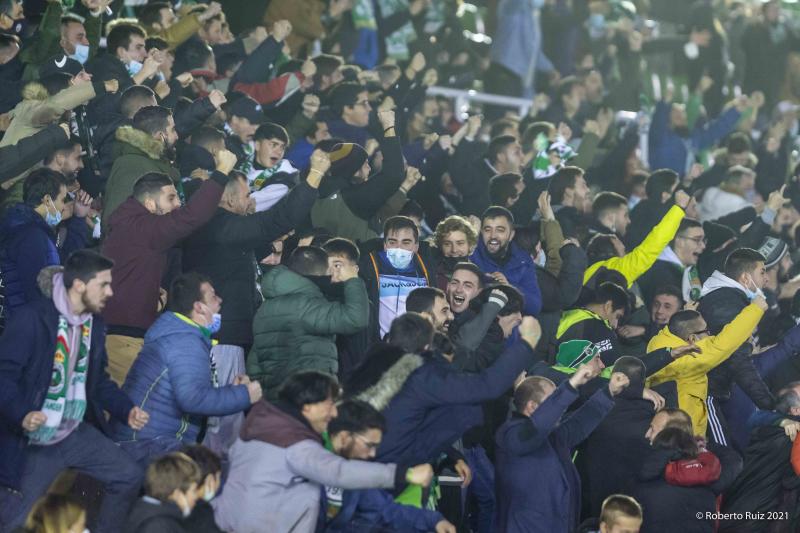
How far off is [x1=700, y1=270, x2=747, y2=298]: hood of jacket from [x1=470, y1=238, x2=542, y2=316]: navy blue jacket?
4.37 ft

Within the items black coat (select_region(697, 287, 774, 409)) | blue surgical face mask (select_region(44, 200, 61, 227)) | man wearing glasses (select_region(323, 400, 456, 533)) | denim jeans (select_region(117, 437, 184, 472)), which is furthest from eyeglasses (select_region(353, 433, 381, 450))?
black coat (select_region(697, 287, 774, 409))

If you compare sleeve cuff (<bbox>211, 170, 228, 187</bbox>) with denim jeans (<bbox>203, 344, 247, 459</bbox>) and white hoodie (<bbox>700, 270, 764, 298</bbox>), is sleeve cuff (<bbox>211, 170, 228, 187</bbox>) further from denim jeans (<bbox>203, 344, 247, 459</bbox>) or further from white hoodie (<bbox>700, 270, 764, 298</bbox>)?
white hoodie (<bbox>700, 270, 764, 298</bbox>)

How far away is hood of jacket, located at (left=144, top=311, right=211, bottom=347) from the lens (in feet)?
28.0

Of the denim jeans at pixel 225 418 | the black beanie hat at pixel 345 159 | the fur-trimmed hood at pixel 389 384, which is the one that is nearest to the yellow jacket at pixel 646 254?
the black beanie hat at pixel 345 159

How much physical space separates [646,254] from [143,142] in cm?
418

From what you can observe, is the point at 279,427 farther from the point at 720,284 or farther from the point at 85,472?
the point at 720,284

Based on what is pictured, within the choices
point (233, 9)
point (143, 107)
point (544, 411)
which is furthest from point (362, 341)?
point (233, 9)

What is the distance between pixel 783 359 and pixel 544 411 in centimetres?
313

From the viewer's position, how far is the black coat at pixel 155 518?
7297 mm

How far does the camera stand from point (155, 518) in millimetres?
7316

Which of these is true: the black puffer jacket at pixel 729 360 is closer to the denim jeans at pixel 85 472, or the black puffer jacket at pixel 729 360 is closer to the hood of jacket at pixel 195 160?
the hood of jacket at pixel 195 160

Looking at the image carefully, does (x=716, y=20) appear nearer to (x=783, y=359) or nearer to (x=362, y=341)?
(x=783, y=359)

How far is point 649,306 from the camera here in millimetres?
12688

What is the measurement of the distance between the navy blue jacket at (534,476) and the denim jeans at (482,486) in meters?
0.44
